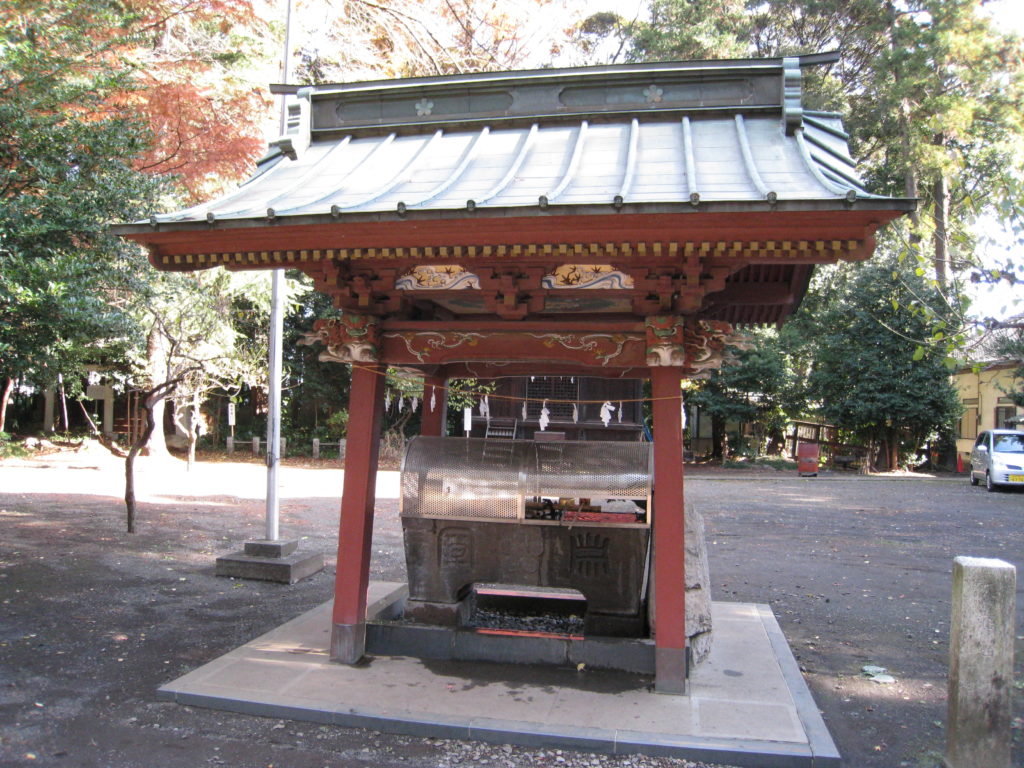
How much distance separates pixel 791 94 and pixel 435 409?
4.40 m

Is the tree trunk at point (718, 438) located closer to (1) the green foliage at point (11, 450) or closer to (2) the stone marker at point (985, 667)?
(2) the stone marker at point (985, 667)

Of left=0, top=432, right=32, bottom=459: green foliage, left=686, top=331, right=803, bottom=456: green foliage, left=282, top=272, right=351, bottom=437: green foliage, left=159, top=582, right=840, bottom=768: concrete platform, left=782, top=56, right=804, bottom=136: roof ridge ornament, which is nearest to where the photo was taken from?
left=159, top=582, right=840, bottom=768: concrete platform

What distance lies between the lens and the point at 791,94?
18.1ft

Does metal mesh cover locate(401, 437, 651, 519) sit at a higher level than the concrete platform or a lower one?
higher

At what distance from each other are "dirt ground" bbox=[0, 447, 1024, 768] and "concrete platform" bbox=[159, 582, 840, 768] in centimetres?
12

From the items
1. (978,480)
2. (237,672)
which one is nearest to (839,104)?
(978,480)

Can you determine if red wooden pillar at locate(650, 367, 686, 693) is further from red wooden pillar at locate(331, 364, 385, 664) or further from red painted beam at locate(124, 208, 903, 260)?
red wooden pillar at locate(331, 364, 385, 664)

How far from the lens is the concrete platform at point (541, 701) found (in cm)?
436

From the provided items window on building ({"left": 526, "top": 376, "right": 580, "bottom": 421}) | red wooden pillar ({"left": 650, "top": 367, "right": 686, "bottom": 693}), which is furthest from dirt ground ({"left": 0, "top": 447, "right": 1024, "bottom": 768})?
window on building ({"left": 526, "top": 376, "right": 580, "bottom": 421})

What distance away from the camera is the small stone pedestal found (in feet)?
27.4

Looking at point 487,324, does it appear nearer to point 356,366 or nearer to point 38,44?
point 356,366

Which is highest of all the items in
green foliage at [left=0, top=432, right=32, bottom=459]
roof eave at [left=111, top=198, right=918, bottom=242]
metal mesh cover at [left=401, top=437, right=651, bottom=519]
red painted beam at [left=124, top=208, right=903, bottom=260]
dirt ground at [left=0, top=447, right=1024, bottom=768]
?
roof eave at [left=111, top=198, right=918, bottom=242]

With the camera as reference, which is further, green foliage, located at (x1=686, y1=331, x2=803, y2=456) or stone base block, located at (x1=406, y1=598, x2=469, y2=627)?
green foliage, located at (x1=686, y1=331, x2=803, y2=456)

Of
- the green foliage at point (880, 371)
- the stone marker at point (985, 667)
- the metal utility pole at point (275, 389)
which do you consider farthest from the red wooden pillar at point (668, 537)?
the green foliage at point (880, 371)
